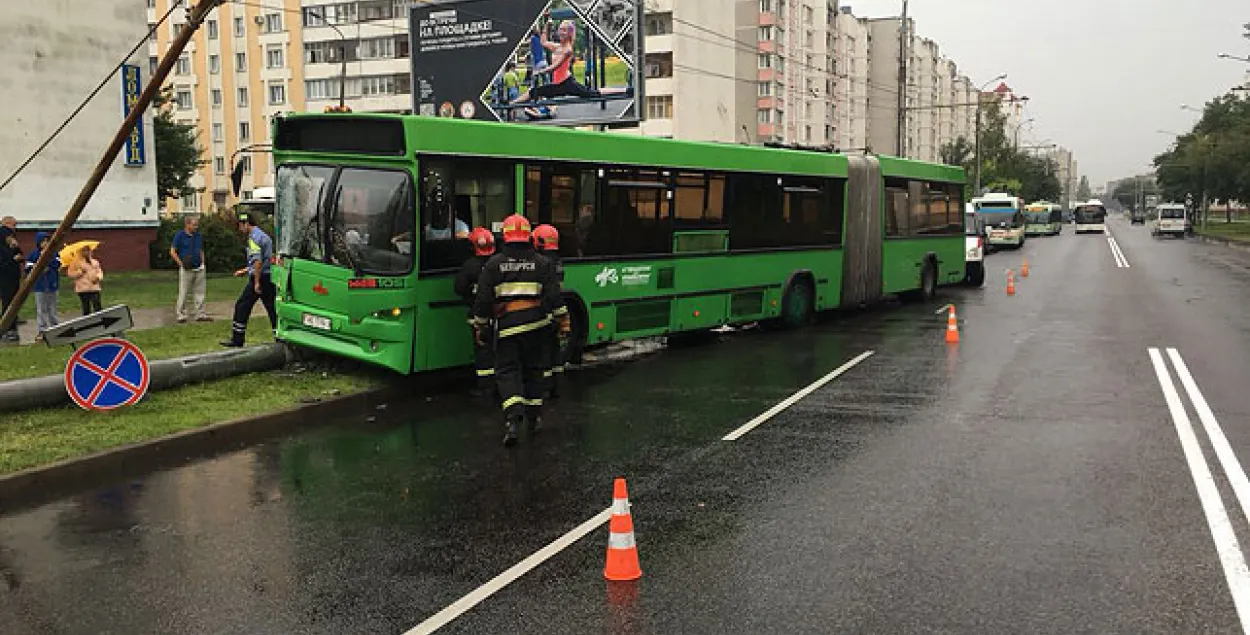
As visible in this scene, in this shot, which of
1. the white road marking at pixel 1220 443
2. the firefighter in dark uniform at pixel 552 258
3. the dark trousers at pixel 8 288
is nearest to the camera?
the white road marking at pixel 1220 443

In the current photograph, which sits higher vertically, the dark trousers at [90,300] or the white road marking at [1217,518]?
the dark trousers at [90,300]

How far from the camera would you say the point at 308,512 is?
649 centimetres

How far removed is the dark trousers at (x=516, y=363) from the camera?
27.1 feet

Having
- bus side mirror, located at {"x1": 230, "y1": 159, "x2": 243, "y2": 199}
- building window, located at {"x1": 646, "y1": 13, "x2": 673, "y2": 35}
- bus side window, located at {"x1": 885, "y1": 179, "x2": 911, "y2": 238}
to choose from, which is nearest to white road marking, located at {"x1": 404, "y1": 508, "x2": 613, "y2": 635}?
bus side mirror, located at {"x1": 230, "y1": 159, "x2": 243, "y2": 199}

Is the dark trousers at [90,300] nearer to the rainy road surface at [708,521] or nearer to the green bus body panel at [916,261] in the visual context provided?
the rainy road surface at [708,521]

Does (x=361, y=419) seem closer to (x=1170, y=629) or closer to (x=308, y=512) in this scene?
(x=308, y=512)

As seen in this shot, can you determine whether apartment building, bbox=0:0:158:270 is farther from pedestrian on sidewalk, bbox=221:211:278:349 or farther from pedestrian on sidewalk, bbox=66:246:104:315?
pedestrian on sidewalk, bbox=221:211:278:349

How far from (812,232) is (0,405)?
1226cm

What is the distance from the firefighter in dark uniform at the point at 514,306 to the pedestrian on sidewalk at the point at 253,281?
5.03 meters

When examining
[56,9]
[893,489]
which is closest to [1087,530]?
[893,489]

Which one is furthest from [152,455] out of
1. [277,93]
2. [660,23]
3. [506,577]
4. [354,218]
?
[277,93]

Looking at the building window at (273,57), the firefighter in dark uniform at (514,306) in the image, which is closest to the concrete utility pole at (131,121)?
the firefighter in dark uniform at (514,306)

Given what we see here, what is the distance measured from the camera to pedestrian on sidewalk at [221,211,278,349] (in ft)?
41.0

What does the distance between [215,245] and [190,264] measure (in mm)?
14971
